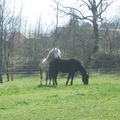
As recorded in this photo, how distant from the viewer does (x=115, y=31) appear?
238 feet

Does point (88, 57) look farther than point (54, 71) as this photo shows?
Yes

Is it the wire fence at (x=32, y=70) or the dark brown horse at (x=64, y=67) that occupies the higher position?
the dark brown horse at (x=64, y=67)

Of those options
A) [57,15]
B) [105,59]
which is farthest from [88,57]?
[57,15]

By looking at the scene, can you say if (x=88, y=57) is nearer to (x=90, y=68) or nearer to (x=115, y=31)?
(x=90, y=68)

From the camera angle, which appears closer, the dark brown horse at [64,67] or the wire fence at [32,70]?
the dark brown horse at [64,67]

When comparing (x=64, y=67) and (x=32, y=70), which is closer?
(x=64, y=67)

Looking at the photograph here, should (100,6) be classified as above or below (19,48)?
above

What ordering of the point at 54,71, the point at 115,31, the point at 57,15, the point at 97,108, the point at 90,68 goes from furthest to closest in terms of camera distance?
the point at 115,31
the point at 57,15
the point at 90,68
the point at 54,71
the point at 97,108

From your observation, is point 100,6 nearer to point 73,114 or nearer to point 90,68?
point 90,68

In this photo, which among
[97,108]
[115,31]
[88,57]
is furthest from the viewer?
[115,31]

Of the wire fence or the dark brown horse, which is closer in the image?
the dark brown horse

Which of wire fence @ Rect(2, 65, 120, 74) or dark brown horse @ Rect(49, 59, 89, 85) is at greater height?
dark brown horse @ Rect(49, 59, 89, 85)

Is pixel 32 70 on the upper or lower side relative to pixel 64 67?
lower

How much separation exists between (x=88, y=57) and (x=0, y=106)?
45666mm
